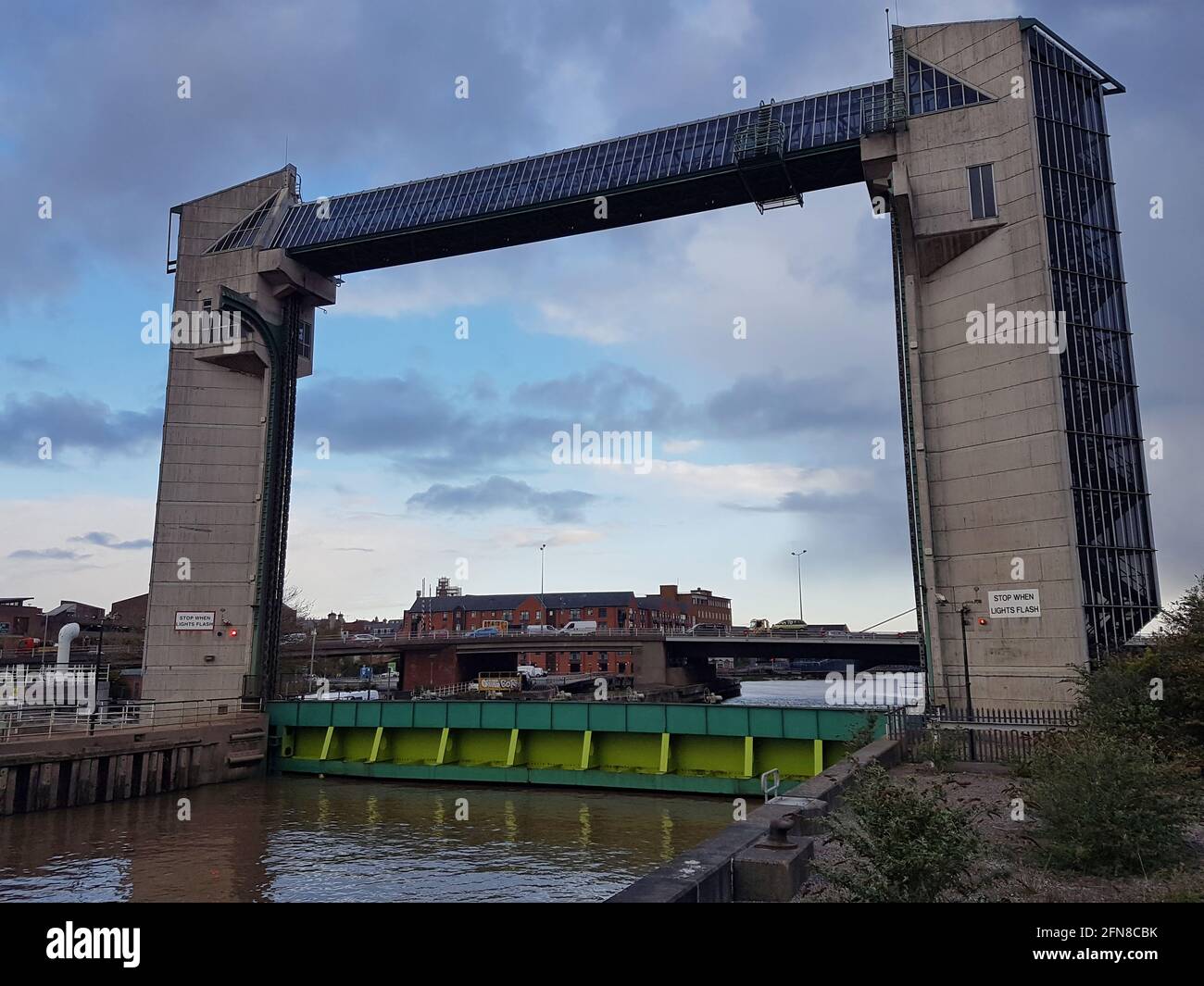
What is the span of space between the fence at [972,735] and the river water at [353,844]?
266 inches

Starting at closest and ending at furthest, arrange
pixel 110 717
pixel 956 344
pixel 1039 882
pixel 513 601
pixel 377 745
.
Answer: pixel 1039 882
pixel 956 344
pixel 110 717
pixel 377 745
pixel 513 601

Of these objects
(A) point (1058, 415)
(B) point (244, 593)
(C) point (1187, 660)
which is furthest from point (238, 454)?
(C) point (1187, 660)

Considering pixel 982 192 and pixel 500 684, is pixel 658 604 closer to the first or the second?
pixel 500 684

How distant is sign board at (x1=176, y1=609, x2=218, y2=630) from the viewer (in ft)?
153

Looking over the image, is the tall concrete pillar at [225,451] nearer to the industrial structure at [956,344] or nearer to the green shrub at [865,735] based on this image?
the industrial structure at [956,344]

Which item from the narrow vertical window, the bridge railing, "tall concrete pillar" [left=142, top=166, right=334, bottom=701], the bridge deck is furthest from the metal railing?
the narrow vertical window

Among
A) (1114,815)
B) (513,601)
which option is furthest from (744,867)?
(513,601)

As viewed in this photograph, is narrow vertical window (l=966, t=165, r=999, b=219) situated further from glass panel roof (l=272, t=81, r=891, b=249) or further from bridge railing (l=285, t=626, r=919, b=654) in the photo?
bridge railing (l=285, t=626, r=919, b=654)

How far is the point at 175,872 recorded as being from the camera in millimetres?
22469

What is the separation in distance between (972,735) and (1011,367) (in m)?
17.6

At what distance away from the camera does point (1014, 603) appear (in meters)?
33.8

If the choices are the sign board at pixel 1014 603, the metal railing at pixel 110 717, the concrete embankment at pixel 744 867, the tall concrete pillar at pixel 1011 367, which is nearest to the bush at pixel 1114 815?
the concrete embankment at pixel 744 867

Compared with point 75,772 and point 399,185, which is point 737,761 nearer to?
point 75,772

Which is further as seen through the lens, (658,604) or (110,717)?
(658,604)
